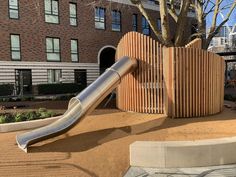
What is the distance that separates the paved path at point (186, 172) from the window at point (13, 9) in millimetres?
24646

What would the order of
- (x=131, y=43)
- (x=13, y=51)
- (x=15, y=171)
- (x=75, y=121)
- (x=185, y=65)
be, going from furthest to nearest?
(x=13, y=51), (x=131, y=43), (x=185, y=65), (x=75, y=121), (x=15, y=171)

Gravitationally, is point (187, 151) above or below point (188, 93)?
below

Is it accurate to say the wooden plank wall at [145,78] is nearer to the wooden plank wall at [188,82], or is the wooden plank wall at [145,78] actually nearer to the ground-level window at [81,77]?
the wooden plank wall at [188,82]

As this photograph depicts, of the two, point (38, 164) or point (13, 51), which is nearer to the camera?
point (38, 164)

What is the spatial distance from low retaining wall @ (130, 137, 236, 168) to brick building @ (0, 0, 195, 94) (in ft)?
68.5

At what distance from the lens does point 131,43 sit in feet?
39.9

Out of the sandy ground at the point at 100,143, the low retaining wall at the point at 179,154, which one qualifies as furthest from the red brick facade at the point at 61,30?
the low retaining wall at the point at 179,154

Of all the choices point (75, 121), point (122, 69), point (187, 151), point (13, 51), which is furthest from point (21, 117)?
point (13, 51)

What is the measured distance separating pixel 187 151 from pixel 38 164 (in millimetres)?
3068

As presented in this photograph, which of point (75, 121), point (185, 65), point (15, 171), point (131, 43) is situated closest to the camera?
point (15, 171)

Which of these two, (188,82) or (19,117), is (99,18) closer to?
(19,117)

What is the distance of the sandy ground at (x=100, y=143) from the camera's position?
6641 mm

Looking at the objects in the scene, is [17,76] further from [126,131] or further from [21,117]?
[126,131]

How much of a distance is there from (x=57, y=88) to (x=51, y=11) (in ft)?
23.9
